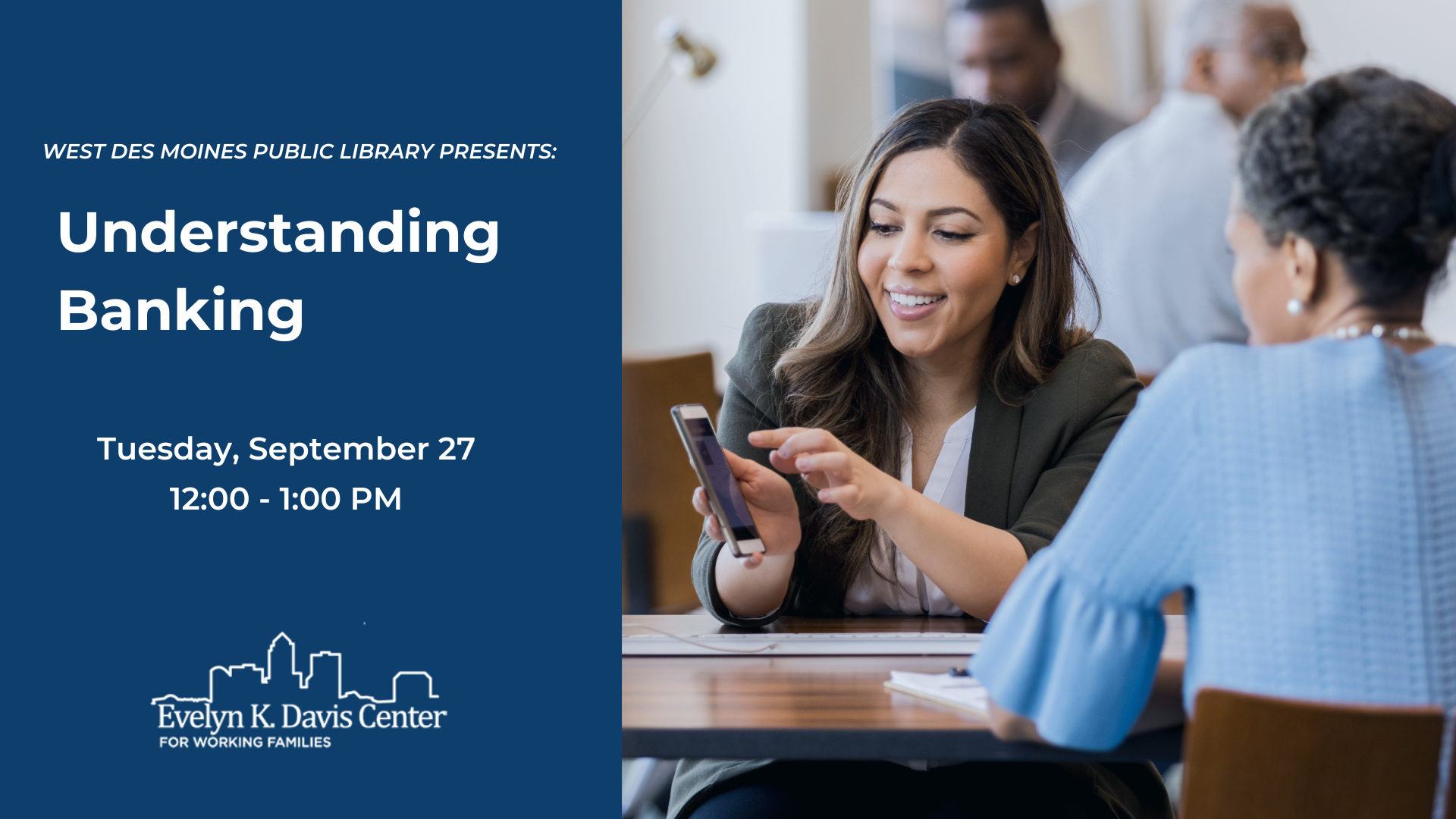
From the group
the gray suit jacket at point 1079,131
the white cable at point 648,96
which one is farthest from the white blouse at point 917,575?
the white cable at point 648,96

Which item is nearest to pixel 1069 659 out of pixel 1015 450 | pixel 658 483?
pixel 1015 450

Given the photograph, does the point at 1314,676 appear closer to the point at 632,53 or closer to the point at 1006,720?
the point at 1006,720

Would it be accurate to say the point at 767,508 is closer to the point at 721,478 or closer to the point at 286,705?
the point at 721,478

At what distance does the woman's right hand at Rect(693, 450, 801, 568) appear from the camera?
152 cm

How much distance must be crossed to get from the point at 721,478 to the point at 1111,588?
19.6 inches

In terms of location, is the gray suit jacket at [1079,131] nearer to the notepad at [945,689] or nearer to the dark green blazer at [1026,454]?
the dark green blazer at [1026,454]

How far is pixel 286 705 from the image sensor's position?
1034 mm

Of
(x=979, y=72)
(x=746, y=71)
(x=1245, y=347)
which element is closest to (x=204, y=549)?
(x=1245, y=347)

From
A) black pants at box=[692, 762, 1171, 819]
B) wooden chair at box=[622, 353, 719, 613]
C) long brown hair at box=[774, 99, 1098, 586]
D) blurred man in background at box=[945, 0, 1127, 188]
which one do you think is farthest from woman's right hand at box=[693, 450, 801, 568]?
blurred man in background at box=[945, 0, 1127, 188]

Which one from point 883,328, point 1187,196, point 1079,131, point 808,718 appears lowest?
point 808,718

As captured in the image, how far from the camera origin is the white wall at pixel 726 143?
517 cm

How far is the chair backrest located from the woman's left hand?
0.52 m

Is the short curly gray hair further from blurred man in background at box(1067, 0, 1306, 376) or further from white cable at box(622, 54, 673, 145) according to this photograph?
white cable at box(622, 54, 673, 145)

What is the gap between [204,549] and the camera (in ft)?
3.37
